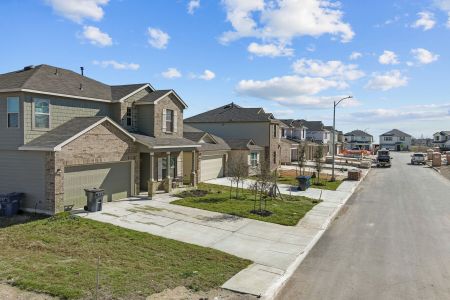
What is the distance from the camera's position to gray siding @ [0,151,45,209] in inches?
683

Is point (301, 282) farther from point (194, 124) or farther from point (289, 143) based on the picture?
point (289, 143)

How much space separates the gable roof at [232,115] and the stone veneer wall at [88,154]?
2215 cm

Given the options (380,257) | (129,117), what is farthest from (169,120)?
(380,257)

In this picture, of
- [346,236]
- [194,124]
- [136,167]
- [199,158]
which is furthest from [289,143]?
[346,236]

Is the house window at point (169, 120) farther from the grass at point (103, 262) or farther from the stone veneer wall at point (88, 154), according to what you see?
the grass at point (103, 262)

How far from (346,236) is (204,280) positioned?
8180 millimetres

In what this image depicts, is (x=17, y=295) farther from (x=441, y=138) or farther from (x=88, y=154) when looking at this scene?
(x=441, y=138)

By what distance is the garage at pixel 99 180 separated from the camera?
18.0 meters

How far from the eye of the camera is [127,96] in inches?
949

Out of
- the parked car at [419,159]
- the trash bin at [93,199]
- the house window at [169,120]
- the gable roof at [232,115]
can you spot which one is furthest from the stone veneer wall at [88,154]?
the parked car at [419,159]

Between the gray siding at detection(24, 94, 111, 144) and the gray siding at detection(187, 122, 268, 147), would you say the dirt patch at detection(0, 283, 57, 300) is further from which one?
the gray siding at detection(187, 122, 268, 147)

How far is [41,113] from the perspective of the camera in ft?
61.5

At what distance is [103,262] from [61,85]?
41.5 ft

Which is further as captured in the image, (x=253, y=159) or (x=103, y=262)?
(x=253, y=159)
